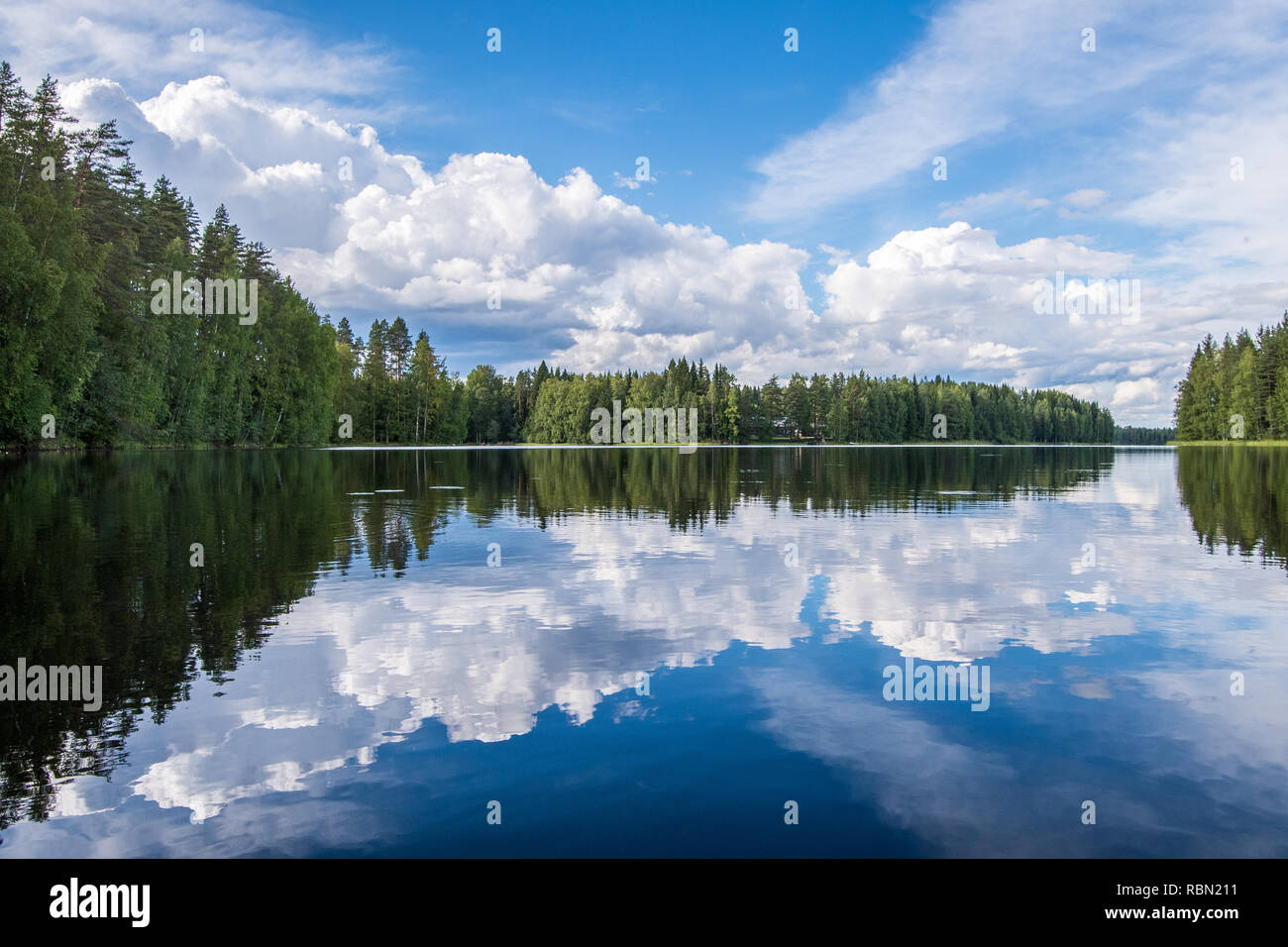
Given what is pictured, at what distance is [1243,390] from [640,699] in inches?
7770

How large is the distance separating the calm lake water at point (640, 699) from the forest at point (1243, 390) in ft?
567

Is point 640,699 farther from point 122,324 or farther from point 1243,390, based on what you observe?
point 1243,390

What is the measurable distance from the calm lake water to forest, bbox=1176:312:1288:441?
6802 inches

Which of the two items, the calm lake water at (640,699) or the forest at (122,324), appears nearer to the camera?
the calm lake water at (640,699)

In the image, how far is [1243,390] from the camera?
163 m

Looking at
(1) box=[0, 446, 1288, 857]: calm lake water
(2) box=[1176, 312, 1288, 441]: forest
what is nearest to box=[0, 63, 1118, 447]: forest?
(1) box=[0, 446, 1288, 857]: calm lake water

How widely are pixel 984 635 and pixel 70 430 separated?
8031 cm

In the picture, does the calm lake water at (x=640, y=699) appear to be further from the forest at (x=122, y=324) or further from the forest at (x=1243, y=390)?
the forest at (x=1243, y=390)

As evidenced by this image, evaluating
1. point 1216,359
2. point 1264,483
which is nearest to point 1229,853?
point 1264,483

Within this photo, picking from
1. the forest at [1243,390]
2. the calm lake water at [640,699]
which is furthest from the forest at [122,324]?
the forest at [1243,390]

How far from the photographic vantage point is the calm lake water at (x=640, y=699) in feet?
22.3

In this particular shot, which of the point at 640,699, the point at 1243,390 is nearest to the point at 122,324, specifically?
the point at 640,699
